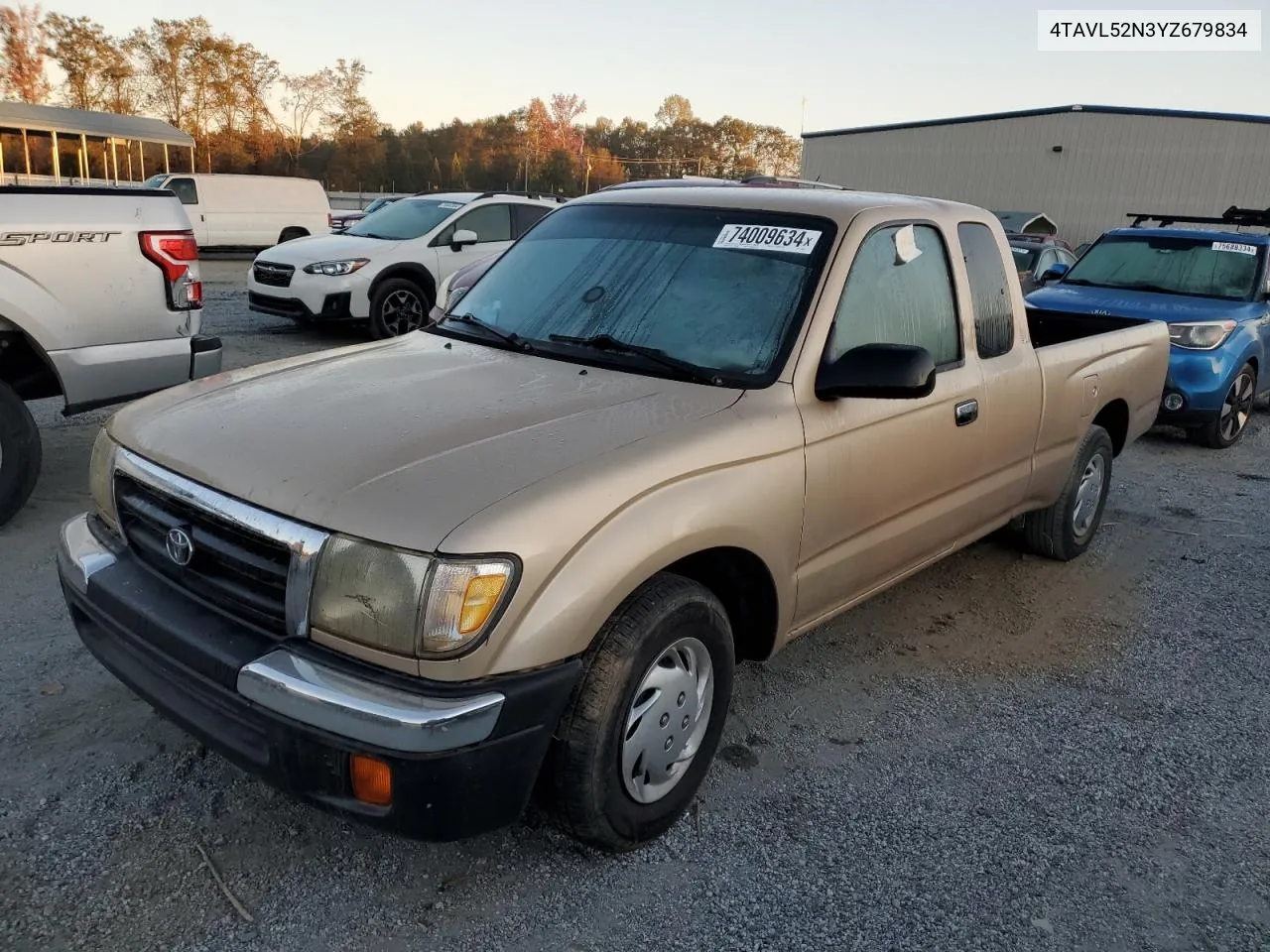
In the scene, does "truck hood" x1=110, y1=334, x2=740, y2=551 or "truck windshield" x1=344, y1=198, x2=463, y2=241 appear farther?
"truck windshield" x1=344, y1=198, x2=463, y2=241

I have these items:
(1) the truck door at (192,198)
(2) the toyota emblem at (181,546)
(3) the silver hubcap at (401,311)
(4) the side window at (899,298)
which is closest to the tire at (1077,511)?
(4) the side window at (899,298)

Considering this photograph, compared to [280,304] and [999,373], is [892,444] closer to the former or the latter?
[999,373]

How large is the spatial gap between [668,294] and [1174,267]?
7363 millimetres

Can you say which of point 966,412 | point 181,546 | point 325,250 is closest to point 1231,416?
point 966,412

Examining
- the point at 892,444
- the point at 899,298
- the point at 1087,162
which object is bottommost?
the point at 892,444

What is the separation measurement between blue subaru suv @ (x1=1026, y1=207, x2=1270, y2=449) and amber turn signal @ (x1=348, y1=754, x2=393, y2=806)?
22.5ft

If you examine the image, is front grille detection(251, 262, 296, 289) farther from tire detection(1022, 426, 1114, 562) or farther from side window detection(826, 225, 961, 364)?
side window detection(826, 225, 961, 364)

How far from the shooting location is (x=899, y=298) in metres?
3.51

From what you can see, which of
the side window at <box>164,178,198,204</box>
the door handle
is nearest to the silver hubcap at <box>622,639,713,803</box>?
the door handle

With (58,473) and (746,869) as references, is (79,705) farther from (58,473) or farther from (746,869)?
(58,473)

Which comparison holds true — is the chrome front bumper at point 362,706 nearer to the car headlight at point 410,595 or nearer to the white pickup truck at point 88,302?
the car headlight at point 410,595

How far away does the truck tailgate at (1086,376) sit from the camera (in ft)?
14.6

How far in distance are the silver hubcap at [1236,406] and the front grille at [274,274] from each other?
911 centimetres

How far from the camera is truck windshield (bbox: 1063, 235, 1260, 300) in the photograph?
8555 mm
